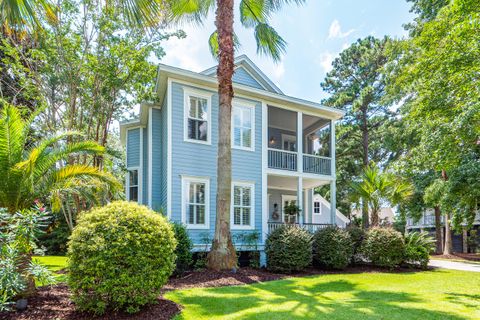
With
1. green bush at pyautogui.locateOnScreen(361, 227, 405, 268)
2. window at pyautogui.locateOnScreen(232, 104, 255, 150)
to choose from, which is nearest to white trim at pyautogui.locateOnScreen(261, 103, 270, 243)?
window at pyautogui.locateOnScreen(232, 104, 255, 150)

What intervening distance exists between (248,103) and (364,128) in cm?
1518

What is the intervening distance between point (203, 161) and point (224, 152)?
2448 millimetres

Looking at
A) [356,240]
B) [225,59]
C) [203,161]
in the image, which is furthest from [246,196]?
[225,59]

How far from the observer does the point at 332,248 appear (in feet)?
39.8

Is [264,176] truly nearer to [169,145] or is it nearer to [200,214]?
[200,214]

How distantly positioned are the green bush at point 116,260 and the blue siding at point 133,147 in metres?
10.0

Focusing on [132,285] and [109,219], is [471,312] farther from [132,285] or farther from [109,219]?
[109,219]

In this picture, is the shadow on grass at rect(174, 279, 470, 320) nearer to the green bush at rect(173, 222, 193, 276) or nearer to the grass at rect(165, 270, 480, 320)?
the grass at rect(165, 270, 480, 320)

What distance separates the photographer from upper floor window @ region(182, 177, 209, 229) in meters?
11.9

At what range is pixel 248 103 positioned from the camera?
13.7 metres

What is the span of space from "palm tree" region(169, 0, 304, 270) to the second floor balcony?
3.54m

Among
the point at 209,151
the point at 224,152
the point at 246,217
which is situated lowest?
the point at 246,217

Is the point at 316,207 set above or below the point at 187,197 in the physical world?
below

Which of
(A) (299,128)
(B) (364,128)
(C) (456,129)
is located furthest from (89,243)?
(B) (364,128)
